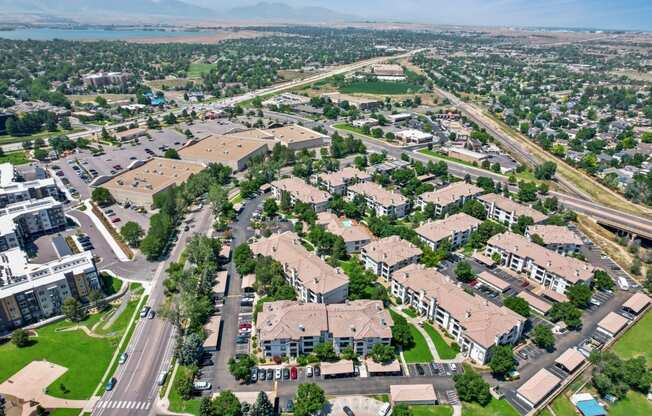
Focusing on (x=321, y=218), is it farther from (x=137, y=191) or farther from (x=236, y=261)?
(x=137, y=191)

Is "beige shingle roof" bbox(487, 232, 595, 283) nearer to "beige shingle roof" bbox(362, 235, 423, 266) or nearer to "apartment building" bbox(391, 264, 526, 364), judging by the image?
"apartment building" bbox(391, 264, 526, 364)

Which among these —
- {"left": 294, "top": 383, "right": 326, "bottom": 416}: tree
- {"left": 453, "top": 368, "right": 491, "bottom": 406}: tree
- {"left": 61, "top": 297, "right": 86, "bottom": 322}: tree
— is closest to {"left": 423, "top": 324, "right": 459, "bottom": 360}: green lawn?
{"left": 453, "top": 368, "right": 491, "bottom": 406}: tree

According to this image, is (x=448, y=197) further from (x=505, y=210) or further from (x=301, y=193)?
(x=301, y=193)

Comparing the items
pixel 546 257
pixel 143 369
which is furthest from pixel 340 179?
pixel 143 369

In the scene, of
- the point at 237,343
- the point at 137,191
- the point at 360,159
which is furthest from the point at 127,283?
the point at 360,159

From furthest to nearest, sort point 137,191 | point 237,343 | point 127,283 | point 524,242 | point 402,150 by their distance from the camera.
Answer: point 402,150 < point 137,191 < point 524,242 < point 127,283 < point 237,343

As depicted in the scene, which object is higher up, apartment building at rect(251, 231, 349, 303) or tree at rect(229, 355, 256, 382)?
apartment building at rect(251, 231, 349, 303)
